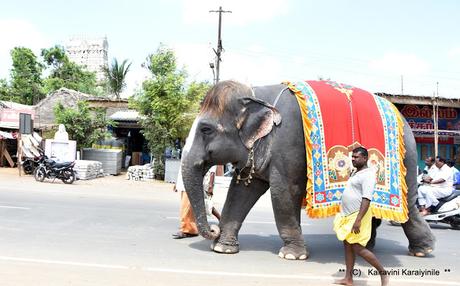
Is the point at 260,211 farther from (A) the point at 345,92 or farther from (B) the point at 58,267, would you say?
(B) the point at 58,267

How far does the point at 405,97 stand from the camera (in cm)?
1758

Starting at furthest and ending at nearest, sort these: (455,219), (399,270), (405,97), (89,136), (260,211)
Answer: (89,136), (405,97), (260,211), (455,219), (399,270)

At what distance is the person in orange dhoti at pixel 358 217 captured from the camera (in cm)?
428

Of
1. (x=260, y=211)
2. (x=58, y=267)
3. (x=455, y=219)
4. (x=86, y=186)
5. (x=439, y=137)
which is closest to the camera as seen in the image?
(x=58, y=267)

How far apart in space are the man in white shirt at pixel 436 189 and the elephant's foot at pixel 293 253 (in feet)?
15.8

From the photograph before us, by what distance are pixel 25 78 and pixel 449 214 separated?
32.8 meters

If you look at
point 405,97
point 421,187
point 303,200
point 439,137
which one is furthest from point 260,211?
point 439,137

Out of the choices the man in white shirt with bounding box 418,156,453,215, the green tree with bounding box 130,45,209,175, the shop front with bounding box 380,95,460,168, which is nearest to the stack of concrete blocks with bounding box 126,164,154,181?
the green tree with bounding box 130,45,209,175

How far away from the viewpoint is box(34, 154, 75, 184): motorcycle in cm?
1655

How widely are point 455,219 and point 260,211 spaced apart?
4.40m

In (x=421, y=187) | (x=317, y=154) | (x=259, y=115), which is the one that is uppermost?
(x=259, y=115)

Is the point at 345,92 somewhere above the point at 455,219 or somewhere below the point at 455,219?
above

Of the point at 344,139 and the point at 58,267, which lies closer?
the point at 58,267

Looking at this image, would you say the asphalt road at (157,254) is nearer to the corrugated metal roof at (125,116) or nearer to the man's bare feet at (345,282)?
the man's bare feet at (345,282)
